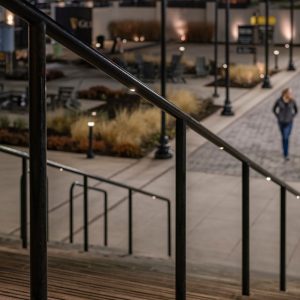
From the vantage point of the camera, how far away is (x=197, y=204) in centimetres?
1205

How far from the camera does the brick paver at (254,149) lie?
596 inches

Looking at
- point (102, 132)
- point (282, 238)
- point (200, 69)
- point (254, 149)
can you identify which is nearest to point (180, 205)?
point (282, 238)

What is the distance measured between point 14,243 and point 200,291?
10.7ft

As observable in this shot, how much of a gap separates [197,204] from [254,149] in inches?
222

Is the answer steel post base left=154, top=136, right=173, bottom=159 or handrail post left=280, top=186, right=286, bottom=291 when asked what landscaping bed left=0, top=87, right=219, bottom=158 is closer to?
steel post base left=154, top=136, right=173, bottom=159

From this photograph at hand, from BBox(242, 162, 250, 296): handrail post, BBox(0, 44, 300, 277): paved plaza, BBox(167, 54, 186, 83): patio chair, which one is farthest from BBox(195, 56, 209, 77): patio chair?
BBox(242, 162, 250, 296): handrail post

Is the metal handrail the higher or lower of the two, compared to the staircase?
higher

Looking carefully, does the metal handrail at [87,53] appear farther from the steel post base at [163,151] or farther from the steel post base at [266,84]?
the steel post base at [266,84]

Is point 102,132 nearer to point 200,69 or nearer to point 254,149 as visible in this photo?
point 254,149

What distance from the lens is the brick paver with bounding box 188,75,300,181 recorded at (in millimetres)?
15141

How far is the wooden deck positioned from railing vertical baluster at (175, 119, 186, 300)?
0.29 metres

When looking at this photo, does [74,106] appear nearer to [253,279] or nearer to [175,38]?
[253,279]

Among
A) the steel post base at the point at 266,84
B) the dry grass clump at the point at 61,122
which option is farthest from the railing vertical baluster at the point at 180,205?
the steel post base at the point at 266,84

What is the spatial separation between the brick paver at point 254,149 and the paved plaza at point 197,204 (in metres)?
0.02
